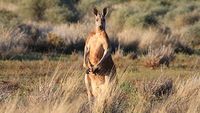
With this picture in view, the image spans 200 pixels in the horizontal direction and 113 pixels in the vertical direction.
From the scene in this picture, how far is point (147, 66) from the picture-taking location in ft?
69.4

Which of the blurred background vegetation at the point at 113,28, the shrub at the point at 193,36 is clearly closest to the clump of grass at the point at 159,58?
the blurred background vegetation at the point at 113,28

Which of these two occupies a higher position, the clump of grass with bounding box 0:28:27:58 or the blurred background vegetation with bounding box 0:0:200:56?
the clump of grass with bounding box 0:28:27:58

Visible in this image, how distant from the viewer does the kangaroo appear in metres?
10.9

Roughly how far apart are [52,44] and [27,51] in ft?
4.78

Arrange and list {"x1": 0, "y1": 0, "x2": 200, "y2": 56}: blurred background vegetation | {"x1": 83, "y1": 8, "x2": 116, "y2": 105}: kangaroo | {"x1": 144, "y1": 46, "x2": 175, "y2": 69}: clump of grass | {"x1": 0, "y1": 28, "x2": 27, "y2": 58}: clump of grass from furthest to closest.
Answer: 1. {"x1": 0, "y1": 0, "x2": 200, "y2": 56}: blurred background vegetation
2. {"x1": 0, "y1": 28, "x2": 27, "y2": 58}: clump of grass
3. {"x1": 144, "y1": 46, "x2": 175, "y2": 69}: clump of grass
4. {"x1": 83, "y1": 8, "x2": 116, "y2": 105}: kangaroo

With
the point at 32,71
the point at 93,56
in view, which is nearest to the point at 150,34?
the point at 32,71

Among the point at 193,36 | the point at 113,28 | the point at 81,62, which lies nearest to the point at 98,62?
the point at 81,62

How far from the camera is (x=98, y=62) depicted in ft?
36.1

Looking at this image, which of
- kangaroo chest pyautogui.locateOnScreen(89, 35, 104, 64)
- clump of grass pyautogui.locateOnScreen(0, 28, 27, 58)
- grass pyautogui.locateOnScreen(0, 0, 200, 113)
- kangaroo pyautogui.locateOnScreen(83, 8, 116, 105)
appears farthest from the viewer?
clump of grass pyautogui.locateOnScreen(0, 28, 27, 58)

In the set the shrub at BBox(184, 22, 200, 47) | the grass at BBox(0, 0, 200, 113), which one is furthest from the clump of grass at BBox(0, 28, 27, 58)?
the shrub at BBox(184, 22, 200, 47)

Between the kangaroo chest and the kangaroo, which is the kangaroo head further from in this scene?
the kangaroo chest

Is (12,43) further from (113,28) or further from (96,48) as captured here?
(96,48)

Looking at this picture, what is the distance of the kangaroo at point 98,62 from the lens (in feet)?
35.7

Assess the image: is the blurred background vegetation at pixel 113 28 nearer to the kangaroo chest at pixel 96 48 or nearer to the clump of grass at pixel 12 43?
the clump of grass at pixel 12 43
